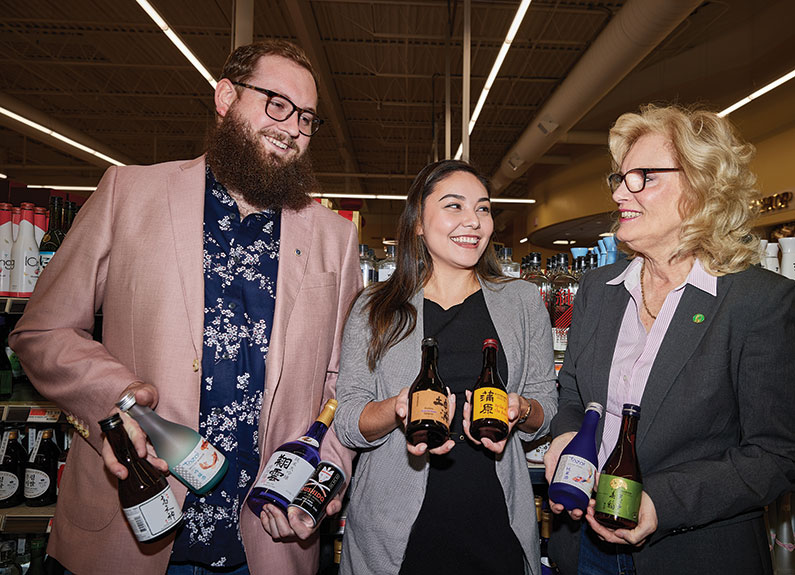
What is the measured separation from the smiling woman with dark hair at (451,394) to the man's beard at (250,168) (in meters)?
0.47

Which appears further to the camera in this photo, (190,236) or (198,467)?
(190,236)

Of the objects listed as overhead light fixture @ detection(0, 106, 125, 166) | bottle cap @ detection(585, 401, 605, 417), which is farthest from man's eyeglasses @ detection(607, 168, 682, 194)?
overhead light fixture @ detection(0, 106, 125, 166)

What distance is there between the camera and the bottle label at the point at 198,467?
1.42 m

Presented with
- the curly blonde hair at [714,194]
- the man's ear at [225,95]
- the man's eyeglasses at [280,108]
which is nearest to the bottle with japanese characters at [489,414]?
the curly blonde hair at [714,194]

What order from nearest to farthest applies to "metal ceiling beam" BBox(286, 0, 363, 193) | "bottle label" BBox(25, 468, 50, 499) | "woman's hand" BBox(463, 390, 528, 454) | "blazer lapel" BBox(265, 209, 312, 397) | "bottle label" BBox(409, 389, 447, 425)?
"bottle label" BBox(409, 389, 447, 425) < "woman's hand" BBox(463, 390, 528, 454) < "blazer lapel" BBox(265, 209, 312, 397) < "bottle label" BBox(25, 468, 50, 499) < "metal ceiling beam" BBox(286, 0, 363, 193)

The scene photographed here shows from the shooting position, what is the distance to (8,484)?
8.44ft

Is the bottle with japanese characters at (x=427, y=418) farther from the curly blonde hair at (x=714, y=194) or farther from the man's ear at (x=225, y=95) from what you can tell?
the man's ear at (x=225, y=95)

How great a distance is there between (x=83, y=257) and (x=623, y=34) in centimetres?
714

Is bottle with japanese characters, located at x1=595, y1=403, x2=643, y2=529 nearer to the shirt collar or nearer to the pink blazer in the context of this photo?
the shirt collar

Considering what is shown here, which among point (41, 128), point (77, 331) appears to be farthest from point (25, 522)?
point (41, 128)

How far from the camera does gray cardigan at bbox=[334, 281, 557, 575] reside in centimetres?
166

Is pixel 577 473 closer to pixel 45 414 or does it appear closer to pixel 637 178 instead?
pixel 637 178

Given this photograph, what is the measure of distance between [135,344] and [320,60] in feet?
29.8

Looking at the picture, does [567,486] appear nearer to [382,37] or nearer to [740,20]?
[382,37]
